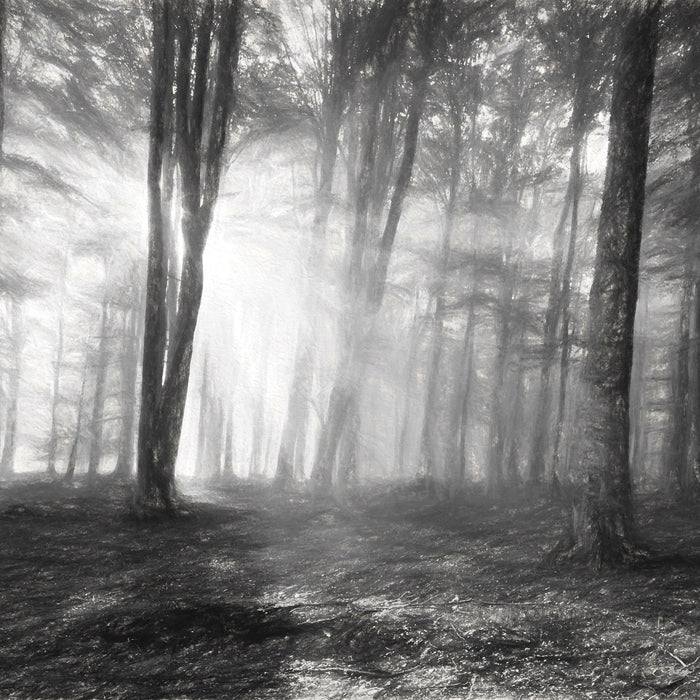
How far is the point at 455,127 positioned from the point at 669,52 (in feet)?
16.6

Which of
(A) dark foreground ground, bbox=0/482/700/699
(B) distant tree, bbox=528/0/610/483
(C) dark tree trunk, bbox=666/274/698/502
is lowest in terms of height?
(A) dark foreground ground, bbox=0/482/700/699

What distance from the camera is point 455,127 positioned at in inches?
540

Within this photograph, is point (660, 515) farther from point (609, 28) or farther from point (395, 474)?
point (395, 474)

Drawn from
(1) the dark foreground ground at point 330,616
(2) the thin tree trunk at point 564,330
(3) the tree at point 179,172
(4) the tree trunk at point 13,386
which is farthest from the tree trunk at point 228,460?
(2) the thin tree trunk at point 564,330

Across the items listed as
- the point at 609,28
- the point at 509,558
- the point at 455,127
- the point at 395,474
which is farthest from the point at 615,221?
the point at 395,474

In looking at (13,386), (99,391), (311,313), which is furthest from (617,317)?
(13,386)

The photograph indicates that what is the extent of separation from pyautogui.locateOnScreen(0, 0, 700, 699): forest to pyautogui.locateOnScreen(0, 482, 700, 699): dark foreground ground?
4 cm

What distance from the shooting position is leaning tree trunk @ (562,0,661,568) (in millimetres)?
5488

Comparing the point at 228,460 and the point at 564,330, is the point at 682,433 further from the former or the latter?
the point at 228,460

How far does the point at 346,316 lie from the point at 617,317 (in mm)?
7250

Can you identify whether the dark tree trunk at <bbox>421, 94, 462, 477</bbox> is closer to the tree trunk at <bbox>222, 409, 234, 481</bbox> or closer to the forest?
the forest

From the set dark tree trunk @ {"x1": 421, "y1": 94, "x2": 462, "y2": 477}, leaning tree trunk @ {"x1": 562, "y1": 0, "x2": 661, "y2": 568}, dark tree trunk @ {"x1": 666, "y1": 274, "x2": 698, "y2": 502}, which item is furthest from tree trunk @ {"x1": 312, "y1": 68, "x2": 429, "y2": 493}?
dark tree trunk @ {"x1": 666, "y1": 274, "x2": 698, "y2": 502}

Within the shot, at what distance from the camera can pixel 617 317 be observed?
575 cm

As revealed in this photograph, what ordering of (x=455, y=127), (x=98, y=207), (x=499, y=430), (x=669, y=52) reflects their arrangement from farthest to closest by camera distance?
(x=499, y=430), (x=455, y=127), (x=98, y=207), (x=669, y=52)
